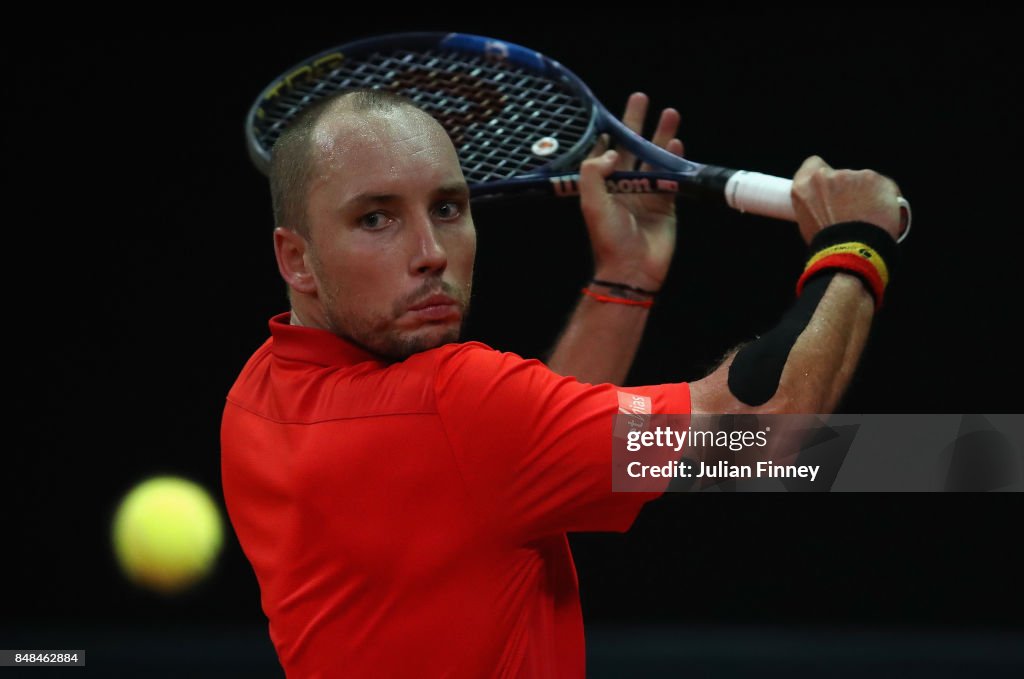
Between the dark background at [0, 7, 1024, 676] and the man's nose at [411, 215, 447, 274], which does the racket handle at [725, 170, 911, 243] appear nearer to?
the man's nose at [411, 215, 447, 274]

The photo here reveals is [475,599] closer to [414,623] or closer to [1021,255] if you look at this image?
[414,623]

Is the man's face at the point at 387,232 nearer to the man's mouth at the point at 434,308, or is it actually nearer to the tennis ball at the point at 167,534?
the man's mouth at the point at 434,308

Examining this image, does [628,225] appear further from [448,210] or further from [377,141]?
[377,141]

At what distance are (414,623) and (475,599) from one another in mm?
86

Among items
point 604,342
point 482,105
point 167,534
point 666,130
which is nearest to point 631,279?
point 604,342

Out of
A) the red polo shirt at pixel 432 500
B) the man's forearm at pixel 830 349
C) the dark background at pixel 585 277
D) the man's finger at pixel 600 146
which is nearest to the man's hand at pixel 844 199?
the man's forearm at pixel 830 349

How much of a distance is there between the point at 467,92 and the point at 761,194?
0.81 meters

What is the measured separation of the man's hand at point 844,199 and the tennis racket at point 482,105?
0.45 meters

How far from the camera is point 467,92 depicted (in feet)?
8.56

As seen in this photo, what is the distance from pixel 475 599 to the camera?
1652mm

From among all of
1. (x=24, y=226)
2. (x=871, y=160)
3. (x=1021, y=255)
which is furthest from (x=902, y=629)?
(x=24, y=226)

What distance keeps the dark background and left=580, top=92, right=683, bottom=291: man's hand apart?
1.75 m

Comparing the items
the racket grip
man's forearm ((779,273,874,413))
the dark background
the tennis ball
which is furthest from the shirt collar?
the tennis ball

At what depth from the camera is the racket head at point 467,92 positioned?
2.50m
